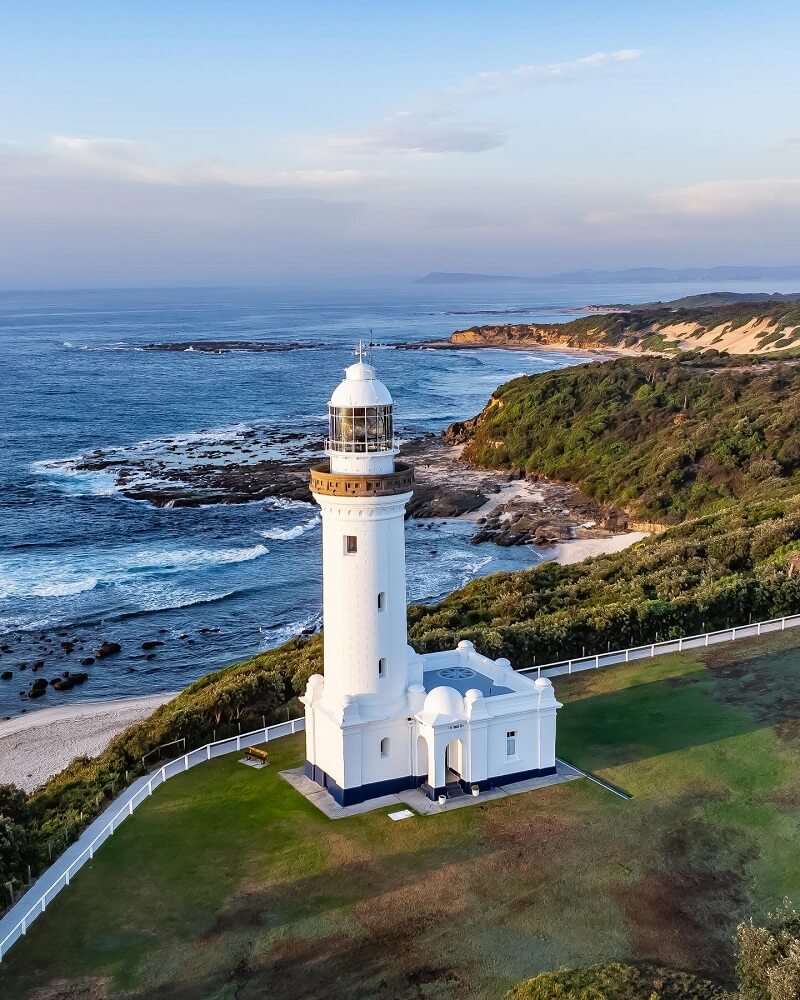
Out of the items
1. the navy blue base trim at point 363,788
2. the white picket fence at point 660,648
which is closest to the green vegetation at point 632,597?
the white picket fence at point 660,648

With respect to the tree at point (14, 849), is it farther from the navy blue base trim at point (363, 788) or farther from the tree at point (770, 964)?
the tree at point (770, 964)

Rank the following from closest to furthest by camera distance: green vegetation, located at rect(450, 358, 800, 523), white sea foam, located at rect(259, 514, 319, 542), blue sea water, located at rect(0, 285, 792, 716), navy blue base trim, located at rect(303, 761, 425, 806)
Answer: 1. navy blue base trim, located at rect(303, 761, 425, 806)
2. blue sea water, located at rect(0, 285, 792, 716)
3. white sea foam, located at rect(259, 514, 319, 542)
4. green vegetation, located at rect(450, 358, 800, 523)

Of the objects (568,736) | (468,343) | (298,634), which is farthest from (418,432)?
(468,343)

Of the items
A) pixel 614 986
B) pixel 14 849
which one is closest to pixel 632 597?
pixel 614 986

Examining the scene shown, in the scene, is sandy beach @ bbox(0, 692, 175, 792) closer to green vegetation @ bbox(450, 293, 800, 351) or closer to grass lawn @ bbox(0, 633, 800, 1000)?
grass lawn @ bbox(0, 633, 800, 1000)

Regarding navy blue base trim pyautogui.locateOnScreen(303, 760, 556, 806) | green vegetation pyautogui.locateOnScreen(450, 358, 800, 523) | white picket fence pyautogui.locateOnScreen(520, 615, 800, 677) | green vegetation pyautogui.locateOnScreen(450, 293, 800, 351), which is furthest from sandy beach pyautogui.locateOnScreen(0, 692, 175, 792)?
green vegetation pyautogui.locateOnScreen(450, 293, 800, 351)

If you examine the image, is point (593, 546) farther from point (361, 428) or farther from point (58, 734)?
point (361, 428)

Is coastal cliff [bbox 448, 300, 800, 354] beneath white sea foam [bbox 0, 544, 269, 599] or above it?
above

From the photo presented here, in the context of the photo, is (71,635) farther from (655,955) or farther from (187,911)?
(655,955)
